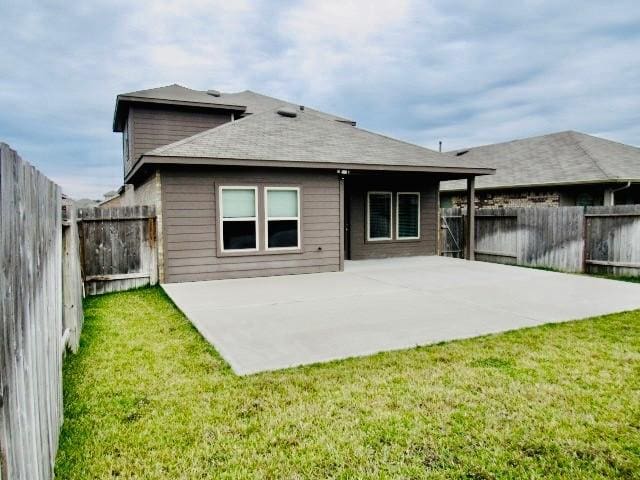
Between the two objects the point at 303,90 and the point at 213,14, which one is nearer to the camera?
the point at 213,14

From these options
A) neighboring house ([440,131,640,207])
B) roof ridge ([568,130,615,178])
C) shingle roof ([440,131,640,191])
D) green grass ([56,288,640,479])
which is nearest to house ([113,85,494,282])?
shingle roof ([440,131,640,191])

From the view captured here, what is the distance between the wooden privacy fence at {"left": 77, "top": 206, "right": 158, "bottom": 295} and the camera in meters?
8.59

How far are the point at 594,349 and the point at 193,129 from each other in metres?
12.7

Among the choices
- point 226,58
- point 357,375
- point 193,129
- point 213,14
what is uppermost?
point 226,58

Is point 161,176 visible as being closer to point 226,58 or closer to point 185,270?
point 185,270

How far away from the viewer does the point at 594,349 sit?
15.3ft

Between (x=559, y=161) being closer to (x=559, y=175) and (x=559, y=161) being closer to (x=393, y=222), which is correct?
(x=559, y=175)

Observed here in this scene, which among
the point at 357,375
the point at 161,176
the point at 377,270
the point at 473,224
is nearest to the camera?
the point at 357,375

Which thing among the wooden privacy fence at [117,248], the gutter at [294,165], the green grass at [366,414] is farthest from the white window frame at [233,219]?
the green grass at [366,414]

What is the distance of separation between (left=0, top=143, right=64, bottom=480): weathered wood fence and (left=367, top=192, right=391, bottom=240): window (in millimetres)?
11075

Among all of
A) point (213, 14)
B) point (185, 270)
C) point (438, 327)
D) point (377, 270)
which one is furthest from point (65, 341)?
point (213, 14)

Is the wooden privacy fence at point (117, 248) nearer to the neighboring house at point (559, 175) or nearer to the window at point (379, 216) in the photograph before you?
the window at point (379, 216)

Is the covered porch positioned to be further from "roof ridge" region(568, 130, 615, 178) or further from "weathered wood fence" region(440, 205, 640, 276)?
"roof ridge" region(568, 130, 615, 178)

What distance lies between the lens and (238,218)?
988 cm
